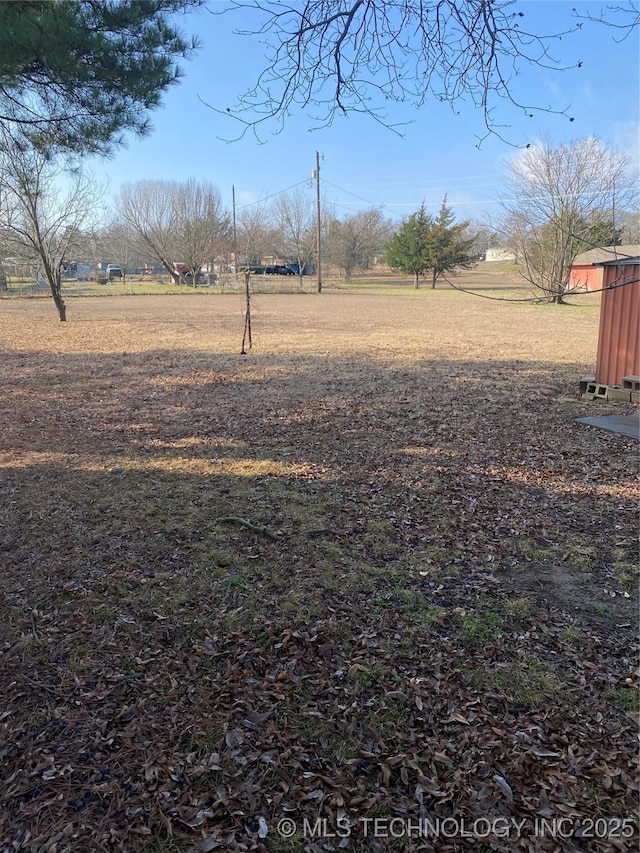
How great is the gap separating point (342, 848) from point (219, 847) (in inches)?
14.2

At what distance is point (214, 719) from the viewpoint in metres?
2.04

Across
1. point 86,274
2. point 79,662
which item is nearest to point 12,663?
point 79,662

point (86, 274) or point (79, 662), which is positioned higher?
point (86, 274)

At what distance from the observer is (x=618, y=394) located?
6980 mm

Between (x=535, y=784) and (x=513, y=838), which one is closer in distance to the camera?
(x=513, y=838)

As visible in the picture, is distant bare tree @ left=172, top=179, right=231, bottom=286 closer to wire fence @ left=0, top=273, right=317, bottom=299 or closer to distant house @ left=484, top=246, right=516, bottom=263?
wire fence @ left=0, top=273, right=317, bottom=299

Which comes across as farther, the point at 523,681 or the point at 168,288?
the point at 168,288

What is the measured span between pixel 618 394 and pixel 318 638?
19.9ft

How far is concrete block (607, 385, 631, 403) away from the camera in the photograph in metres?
6.91

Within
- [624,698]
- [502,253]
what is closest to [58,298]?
[502,253]

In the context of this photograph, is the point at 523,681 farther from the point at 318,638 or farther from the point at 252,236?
the point at 252,236

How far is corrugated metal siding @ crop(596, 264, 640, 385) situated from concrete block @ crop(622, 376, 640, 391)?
64mm

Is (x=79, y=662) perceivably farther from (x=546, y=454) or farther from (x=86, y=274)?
(x=86, y=274)

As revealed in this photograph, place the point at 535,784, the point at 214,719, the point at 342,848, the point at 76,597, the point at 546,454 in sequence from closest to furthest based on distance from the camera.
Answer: the point at 342,848 < the point at 535,784 < the point at 214,719 < the point at 76,597 < the point at 546,454
